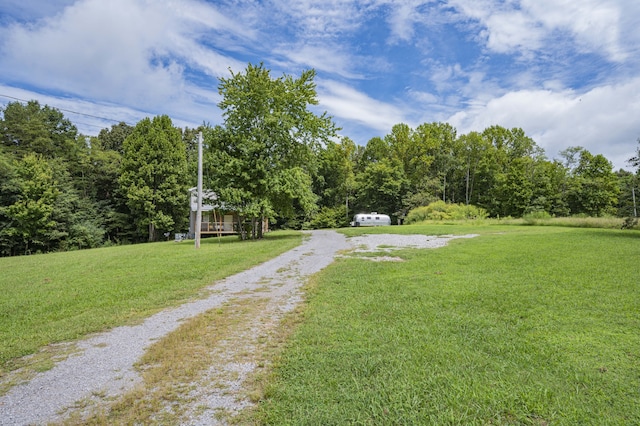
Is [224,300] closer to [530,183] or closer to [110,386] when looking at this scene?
[110,386]

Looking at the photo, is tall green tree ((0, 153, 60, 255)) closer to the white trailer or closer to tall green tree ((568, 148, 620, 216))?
the white trailer

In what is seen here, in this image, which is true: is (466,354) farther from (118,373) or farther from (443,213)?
(443,213)

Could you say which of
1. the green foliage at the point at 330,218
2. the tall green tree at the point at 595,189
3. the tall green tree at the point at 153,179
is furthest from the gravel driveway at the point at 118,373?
the tall green tree at the point at 595,189

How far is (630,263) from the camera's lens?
7.55 meters

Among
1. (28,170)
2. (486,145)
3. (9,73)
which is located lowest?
(28,170)

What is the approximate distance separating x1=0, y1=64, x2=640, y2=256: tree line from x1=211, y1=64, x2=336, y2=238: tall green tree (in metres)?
0.07

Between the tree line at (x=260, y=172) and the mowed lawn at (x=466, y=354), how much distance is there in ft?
42.6

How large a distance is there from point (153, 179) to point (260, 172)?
58.7ft

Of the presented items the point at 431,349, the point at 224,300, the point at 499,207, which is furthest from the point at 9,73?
the point at 499,207

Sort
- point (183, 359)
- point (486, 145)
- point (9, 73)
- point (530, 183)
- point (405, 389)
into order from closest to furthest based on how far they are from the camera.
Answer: point (405, 389) < point (183, 359) < point (9, 73) < point (530, 183) < point (486, 145)

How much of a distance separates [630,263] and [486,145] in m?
44.0

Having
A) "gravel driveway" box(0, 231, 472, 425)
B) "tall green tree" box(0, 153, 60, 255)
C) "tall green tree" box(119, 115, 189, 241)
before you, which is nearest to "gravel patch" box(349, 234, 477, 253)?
"gravel driveway" box(0, 231, 472, 425)

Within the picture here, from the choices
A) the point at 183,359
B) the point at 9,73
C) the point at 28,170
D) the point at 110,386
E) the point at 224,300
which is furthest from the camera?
the point at 28,170

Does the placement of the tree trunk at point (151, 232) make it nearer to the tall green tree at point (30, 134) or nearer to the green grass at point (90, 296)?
the tall green tree at point (30, 134)
